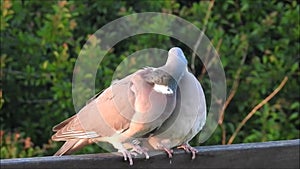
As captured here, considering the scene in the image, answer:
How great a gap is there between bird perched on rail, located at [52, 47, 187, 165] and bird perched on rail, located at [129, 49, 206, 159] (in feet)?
0.17

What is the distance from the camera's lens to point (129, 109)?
7.70ft

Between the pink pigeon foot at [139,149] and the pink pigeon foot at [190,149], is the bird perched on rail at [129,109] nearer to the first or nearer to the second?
the pink pigeon foot at [139,149]

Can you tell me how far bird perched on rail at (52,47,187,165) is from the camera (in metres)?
2.20

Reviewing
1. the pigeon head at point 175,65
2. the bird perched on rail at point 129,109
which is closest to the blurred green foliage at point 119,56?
the bird perched on rail at point 129,109

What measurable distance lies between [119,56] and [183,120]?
1.83 meters

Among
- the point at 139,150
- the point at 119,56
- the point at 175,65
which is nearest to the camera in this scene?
the point at 175,65

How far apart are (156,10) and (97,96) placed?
183 cm

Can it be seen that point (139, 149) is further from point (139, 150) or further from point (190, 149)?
point (190, 149)

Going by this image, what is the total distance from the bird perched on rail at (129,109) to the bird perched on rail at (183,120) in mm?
51

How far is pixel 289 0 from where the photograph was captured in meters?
4.57

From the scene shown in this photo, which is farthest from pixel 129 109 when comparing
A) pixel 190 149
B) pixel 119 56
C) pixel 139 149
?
pixel 119 56

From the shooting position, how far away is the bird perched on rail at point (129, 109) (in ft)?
7.22

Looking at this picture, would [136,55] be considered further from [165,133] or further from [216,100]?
[165,133]

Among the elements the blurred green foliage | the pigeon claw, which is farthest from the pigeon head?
the blurred green foliage
